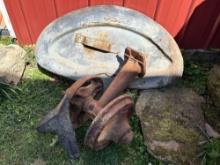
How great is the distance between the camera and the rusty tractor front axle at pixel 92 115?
5.10ft

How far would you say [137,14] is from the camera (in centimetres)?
213

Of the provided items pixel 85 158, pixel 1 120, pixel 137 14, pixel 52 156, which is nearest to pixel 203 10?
pixel 137 14

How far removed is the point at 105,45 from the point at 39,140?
829 mm

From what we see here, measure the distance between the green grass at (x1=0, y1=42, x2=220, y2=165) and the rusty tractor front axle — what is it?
0.41 ft

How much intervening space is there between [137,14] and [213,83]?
760mm

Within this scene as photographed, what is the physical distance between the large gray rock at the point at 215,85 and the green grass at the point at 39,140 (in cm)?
37

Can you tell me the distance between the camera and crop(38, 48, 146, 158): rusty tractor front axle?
1.56 m

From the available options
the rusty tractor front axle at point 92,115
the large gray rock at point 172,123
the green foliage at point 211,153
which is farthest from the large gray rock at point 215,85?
the rusty tractor front axle at point 92,115

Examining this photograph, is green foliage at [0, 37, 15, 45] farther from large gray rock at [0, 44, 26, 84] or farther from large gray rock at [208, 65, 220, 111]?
large gray rock at [208, 65, 220, 111]

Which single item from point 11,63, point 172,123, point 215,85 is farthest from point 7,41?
point 215,85

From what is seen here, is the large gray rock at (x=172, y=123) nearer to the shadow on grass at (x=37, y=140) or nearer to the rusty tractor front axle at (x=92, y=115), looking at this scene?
the shadow on grass at (x=37, y=140)

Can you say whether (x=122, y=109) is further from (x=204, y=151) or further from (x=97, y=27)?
(x=97, y=27)

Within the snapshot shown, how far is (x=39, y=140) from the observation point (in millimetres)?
1908

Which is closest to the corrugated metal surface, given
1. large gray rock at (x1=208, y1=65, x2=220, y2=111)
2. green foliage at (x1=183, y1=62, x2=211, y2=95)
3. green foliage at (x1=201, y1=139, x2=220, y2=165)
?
green foliage at (x1=183, y1=62, x2=211, y2=95)
